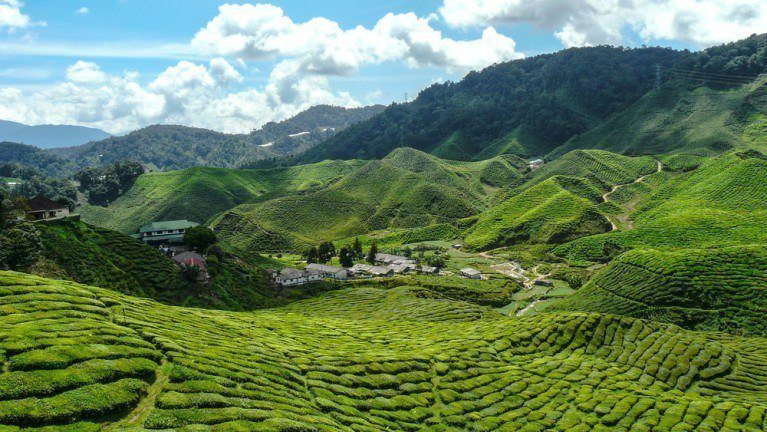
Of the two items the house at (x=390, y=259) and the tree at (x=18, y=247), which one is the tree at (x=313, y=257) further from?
the tree at (x=18, y=247)

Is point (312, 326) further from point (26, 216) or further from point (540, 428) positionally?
point (26, 216)

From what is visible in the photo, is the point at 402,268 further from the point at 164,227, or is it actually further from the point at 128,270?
the point at 128,270

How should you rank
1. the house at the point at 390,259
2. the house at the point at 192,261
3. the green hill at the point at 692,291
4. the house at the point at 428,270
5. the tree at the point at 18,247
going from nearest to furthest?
the tree at the point at 18,247
the house at the point at 192,261
the green hill at the point at 692,291
the house at the point at 428,270
the house at the point at 390,259

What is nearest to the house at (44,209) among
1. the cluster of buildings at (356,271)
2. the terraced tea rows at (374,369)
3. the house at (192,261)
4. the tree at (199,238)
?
the tree at (199,238)

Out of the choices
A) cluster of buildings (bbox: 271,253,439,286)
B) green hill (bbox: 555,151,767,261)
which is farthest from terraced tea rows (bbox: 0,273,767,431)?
green hill (bbox: 555,151,767,261)

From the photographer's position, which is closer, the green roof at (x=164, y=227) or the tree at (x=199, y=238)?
the tree at (x=199, y=238)
